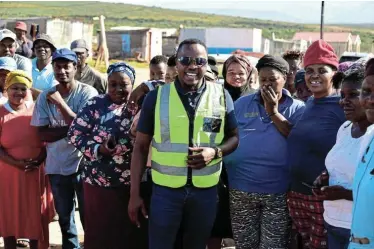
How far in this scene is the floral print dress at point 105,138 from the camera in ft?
13.9

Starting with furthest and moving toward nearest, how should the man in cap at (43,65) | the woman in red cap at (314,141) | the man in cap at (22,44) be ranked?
the man in cap at (22,44) → the man in cap at (43,65) → the woman in red cap at (314,141)

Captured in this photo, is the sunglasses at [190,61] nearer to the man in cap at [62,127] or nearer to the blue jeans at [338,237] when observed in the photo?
the blue jeans at [338,237]

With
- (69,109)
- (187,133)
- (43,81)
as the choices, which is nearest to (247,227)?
(187,133)

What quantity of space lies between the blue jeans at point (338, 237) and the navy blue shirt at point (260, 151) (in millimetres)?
786

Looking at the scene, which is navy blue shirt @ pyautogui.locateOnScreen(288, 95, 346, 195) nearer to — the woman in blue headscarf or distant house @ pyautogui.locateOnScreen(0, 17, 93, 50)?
the woman in blue headscarf

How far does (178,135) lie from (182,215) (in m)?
0.53

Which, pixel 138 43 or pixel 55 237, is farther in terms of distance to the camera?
pixel 138 43

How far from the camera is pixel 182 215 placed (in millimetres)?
3758

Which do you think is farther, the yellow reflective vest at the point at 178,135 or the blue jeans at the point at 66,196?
the blue jeans at the point at 66,196

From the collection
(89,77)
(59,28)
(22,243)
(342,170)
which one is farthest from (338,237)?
(59,28)

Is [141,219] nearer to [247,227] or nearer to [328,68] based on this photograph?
[247,227]

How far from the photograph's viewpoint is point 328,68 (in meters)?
3.92

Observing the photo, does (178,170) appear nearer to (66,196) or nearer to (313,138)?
(313,138)

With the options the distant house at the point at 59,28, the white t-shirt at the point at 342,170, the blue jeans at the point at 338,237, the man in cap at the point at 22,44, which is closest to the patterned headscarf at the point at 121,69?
the white t-shirt at the point at 342,170
